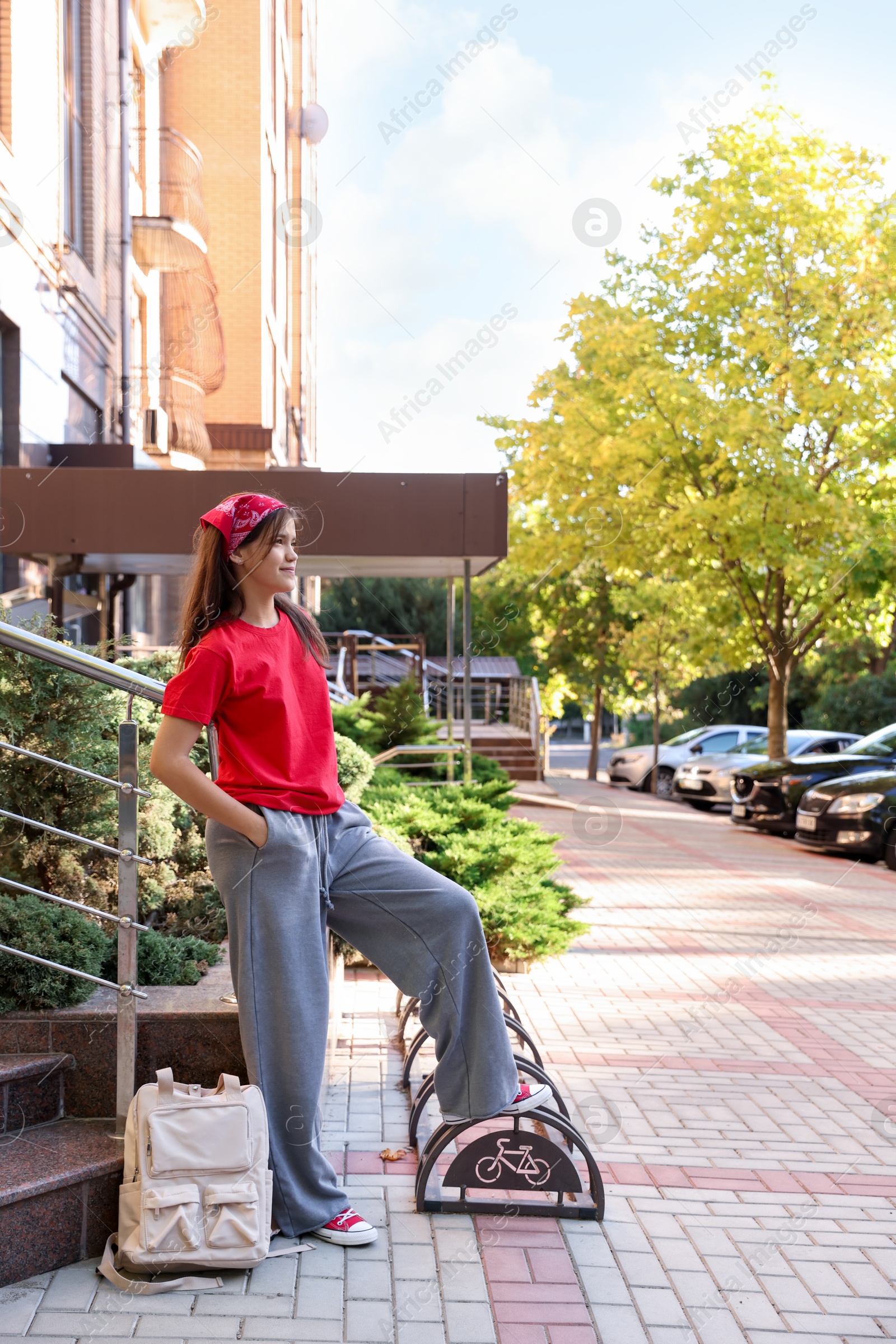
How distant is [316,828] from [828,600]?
50.1 feet

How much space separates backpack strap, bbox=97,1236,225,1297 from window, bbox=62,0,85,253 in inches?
452

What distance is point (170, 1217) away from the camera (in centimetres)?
296

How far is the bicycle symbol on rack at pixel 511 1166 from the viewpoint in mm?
3598

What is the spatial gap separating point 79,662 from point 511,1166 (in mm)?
2031

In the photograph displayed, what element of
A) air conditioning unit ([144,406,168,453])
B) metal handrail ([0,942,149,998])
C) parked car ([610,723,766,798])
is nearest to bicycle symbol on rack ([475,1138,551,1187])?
metal handrail ([0,942,149,998])

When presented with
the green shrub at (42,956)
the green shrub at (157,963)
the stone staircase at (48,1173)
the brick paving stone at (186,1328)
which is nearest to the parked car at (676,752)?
the green shrub at (157,963)

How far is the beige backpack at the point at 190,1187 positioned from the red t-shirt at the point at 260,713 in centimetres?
79

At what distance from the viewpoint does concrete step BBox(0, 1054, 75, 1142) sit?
333 centimetres

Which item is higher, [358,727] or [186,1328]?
[358,727]

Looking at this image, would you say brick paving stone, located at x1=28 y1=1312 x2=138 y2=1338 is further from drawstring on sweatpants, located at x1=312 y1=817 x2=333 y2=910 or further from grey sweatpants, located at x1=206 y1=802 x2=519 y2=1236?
drawstring on sweatpants, located at x1=312 y1=817 x2=333 y2=910

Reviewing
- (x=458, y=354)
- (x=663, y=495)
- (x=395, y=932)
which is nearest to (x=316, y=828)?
(x=395, y=932)

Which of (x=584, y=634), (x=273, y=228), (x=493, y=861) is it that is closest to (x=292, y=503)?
(x=493, y=861)

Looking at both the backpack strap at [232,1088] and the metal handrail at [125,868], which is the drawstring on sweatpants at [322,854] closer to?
the metal handrail at [125,868]

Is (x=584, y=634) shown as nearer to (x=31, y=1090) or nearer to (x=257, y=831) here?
(x=31, y=1090)
